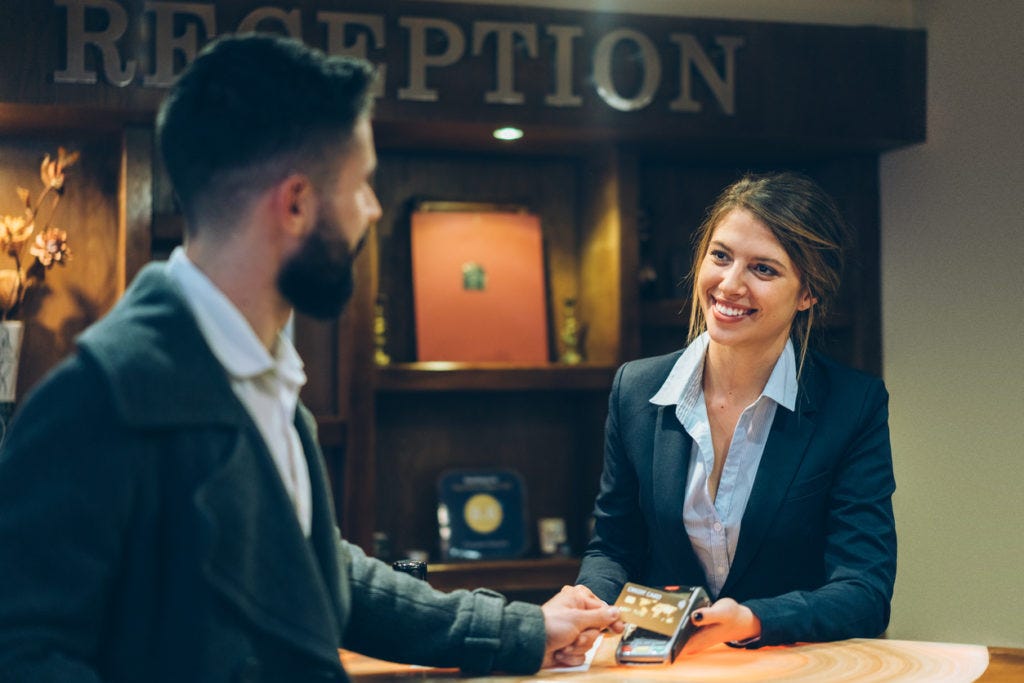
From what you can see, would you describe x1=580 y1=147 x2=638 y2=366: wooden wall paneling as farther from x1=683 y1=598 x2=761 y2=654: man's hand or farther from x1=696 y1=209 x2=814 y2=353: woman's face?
x1=683 y1=598 x2=761 y2=654: man's hand

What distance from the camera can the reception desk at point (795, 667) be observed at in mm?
1670

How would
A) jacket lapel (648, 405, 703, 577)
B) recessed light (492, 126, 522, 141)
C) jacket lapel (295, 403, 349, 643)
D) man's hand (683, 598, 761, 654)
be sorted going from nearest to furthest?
jacket lapel (295, 403, 349, 643) < man's hand (683, 598, 761, 654) < jacket lapel (648, 405, 703, 577) < recessed light (492, 126, 522, 141)

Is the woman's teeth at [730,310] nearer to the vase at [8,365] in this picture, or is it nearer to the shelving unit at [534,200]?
the shelving unit at [534,200]

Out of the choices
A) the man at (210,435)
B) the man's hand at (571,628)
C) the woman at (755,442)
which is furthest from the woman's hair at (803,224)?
the man at (210,435)

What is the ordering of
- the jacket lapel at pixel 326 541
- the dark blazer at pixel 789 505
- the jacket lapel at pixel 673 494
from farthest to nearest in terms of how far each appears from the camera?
the jacket lapel at pixel 673 494, the dark blazer at pixel 789 505, the jacket lapel at pixel 326 541

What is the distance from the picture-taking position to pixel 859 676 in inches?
66.5

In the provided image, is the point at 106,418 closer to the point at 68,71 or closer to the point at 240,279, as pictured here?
the point at 240,279

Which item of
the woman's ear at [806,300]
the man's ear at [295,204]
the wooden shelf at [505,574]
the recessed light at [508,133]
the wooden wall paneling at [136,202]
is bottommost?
the wooden shelf at [505,574]

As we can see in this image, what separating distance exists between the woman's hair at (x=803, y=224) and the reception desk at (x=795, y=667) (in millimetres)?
652

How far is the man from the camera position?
107 centimetres

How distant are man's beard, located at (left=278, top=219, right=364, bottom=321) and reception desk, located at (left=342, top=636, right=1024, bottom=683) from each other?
2.05 ft

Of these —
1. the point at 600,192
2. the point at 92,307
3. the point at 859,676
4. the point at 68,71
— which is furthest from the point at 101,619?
the point at 600,192

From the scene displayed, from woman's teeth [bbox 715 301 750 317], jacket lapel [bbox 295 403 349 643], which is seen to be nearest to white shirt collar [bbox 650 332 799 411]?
woman's teeth [bbox 715 301 750 317]

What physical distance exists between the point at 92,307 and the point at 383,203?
1.00 meters
